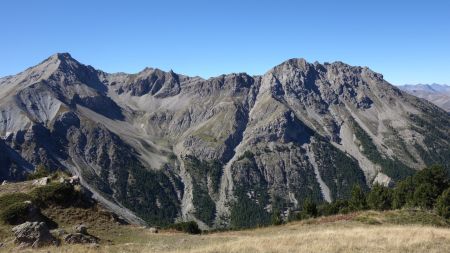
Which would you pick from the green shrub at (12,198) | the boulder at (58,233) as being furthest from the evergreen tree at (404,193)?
the boulder at (58,233)

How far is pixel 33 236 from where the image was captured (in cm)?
2928

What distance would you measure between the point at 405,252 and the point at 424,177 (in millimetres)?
93163

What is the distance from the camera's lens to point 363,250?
84.9 feet

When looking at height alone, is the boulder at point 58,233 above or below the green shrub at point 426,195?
above

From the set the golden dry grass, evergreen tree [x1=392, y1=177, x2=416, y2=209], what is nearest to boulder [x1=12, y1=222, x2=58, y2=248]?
the golden dry grass

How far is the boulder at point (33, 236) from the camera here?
1141 inches

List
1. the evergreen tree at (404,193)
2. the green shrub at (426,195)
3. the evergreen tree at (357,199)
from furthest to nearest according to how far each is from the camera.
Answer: the evergreen tree at (357,199), the evergreen tree at (404,193), the green shrub at (426,195)

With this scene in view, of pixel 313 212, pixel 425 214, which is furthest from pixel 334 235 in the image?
pixel 313 212

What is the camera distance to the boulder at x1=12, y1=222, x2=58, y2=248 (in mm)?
28984

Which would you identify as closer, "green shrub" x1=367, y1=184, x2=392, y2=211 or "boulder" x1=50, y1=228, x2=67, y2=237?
"boulder" x1=50, y1=228, x2=67, y2=237

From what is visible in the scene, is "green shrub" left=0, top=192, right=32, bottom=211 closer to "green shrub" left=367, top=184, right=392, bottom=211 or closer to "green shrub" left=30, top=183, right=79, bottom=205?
"green shrub" left=30, top=183, right=79, bottom=205

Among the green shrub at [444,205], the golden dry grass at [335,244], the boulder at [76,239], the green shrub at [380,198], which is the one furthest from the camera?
the green shrub at [380,198]

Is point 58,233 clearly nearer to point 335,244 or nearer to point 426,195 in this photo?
point 335,244

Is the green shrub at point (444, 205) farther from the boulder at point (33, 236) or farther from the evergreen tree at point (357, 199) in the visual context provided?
the boulder at point (33, 236)
